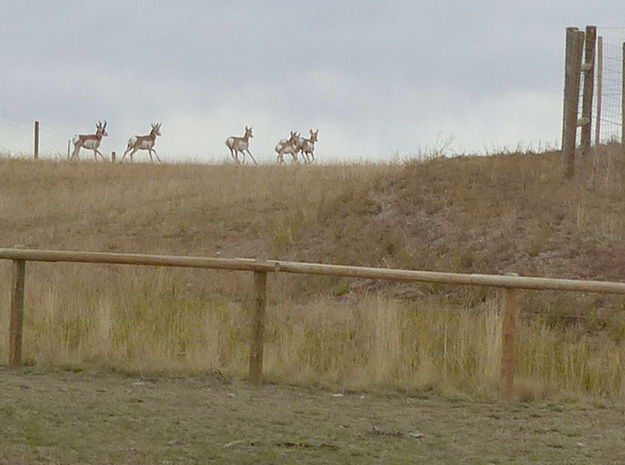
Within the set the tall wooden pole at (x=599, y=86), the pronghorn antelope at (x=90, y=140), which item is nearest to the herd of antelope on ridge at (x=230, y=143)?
the pronghorn antelope at (x=90, y=140)

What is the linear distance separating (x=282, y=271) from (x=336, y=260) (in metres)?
9.24

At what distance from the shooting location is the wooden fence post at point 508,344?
9953 mm

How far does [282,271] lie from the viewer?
10.4m

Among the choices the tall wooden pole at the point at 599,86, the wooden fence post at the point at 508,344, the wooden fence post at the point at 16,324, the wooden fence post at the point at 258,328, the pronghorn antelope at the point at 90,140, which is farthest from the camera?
the pronghorn antelope at the point at 90,140

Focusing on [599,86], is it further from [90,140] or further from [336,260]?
[90,140]

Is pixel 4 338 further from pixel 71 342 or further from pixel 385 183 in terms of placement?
pixel 385 183

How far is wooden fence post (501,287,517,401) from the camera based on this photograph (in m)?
9.95

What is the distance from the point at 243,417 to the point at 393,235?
11258 mm

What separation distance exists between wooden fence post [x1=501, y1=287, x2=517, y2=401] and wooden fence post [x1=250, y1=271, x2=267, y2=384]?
2.15 meters

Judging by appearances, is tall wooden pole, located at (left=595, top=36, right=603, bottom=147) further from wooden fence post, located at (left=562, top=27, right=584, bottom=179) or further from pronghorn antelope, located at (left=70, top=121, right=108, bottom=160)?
pronghorn antelope, located at (left=70, top=121, right=108, bottom=160)

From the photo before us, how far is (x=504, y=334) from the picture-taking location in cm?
1001

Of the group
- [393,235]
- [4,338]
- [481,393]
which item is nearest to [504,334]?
[481,393]

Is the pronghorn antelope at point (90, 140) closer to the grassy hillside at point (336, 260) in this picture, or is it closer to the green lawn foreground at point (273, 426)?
the grassy hillside at point (336, 260)

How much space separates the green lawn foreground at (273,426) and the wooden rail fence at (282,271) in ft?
1.17
